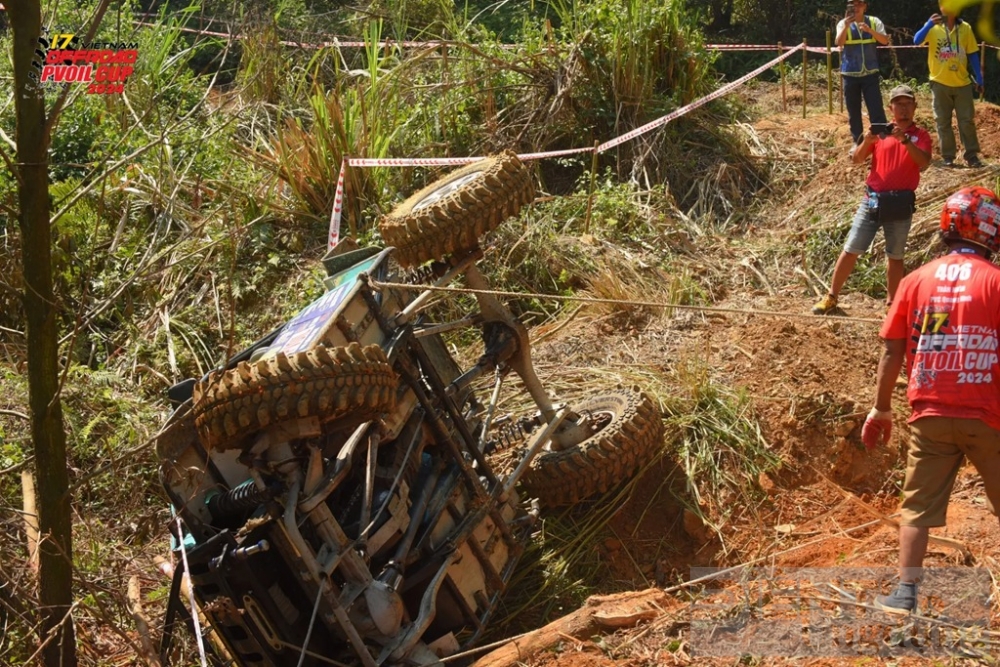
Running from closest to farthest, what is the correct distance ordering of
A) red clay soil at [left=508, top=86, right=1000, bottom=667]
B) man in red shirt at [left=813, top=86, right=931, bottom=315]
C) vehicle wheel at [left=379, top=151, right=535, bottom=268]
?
red clay soil at [left=508, top=86, right=1000, bottom=667] → vehicle wheel at [left=379, top=151, right=535, bottom=268] → man in red shirt at [left=813, top=86, right=931, bottom=315]

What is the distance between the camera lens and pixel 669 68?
11.1 m

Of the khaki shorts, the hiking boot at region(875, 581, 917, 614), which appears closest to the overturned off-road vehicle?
the hiking boot at region(875, 581, 917, 614)

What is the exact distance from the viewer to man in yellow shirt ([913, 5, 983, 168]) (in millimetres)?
10133

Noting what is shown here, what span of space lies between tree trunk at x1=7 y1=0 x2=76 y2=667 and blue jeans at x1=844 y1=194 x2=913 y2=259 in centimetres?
549

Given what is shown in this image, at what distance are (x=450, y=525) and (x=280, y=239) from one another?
16.7 ft

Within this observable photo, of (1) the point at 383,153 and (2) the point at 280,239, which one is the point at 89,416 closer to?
(2) the point at 280,239

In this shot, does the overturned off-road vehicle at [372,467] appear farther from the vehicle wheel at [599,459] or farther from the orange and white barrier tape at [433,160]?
the orange and white barrier tape at [433,160]

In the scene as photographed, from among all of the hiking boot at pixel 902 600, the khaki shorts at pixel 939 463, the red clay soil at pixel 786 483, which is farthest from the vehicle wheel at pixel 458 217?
the hiking boot at pixel 902 600

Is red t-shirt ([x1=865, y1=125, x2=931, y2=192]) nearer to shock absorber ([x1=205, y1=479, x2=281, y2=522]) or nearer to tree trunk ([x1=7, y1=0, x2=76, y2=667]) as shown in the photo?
shock absorber ([x1=205, y1=479, x2=281, y2=522])

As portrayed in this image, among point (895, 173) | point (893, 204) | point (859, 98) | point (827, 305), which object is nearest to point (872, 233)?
point (893, 204)

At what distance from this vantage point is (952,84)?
33.3 feet

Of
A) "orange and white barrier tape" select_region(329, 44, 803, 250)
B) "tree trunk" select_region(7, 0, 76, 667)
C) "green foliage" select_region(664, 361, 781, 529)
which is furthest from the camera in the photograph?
"orange and white barrier tape" select_region(329, 44, 803, 250)

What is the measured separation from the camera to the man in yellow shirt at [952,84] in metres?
10.1

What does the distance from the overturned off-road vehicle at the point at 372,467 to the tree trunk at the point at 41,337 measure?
0.42 meters
